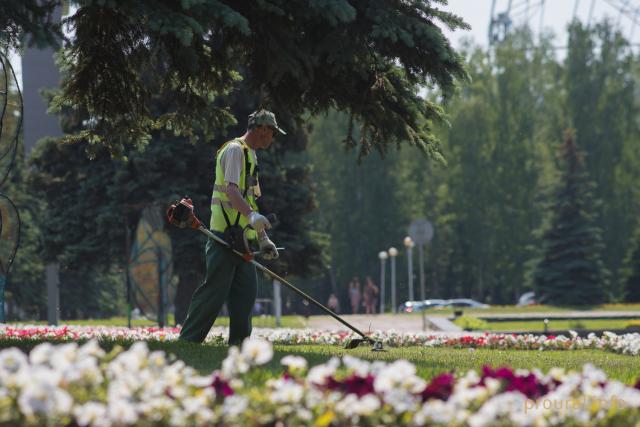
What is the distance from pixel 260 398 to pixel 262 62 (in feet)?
18.9

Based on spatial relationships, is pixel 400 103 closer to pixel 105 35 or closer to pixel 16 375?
pixel 105 35

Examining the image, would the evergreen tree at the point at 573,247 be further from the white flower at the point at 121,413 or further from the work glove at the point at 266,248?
the white flower at the point at 121,413

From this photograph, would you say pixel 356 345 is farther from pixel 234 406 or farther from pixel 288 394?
pixel 234 406

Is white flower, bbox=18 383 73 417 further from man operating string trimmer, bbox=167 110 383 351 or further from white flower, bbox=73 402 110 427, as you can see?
man operating string trimmer, bbox=167 110 383 351

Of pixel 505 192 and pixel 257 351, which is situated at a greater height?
pixel 505 192

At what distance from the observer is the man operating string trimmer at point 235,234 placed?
354 inches

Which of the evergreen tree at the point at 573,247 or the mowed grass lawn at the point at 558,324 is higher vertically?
the evergreen tree at the point at 573,247

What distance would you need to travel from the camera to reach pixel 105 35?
1021 cm

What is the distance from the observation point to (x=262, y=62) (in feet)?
33.6

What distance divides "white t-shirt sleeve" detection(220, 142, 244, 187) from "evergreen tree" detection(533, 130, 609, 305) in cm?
3954

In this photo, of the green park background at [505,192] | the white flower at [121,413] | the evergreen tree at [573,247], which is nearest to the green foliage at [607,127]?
the green park background at [505,192]

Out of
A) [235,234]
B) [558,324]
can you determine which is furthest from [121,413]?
[558,324]

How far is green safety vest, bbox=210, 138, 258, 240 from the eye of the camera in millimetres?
9117

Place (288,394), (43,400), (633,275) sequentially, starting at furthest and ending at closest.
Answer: (633,275) → (288,394) → (43,400)
